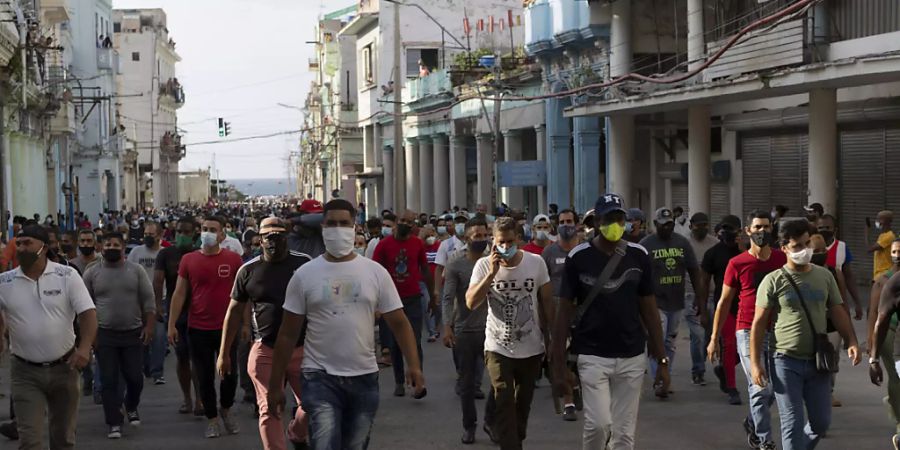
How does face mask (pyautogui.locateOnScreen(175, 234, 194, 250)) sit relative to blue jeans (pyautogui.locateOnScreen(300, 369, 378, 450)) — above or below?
above

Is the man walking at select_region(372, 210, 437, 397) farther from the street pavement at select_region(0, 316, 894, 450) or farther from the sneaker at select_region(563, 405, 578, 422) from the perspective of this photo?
the sneaker at select_region(563, 405, 578, 422)

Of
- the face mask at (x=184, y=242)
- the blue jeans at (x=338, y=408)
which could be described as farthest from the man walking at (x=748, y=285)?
the face mask at (x=184, y=242)

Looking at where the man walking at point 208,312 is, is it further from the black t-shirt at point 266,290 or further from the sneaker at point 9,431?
the black t-shirt at point 266,290

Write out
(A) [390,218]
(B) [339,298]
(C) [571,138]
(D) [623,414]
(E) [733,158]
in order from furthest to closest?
(C) [571,138]
(E) [733,158]
(A) [390,218]
(D) [623,414]
(B) [339,298]

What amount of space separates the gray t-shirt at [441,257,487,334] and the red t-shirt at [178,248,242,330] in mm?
1725

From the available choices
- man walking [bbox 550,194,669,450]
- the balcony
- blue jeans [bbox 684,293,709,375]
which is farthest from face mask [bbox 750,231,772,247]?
the balcony

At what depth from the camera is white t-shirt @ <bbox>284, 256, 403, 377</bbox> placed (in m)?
6.61

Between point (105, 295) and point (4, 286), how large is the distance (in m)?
2.62

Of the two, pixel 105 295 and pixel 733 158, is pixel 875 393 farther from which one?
pixel 733 158

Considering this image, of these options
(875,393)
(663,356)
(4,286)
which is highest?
(4,286)

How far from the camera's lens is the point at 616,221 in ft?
25.2

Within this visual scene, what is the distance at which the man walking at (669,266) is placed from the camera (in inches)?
457

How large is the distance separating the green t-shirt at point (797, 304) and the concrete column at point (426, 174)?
145 ft

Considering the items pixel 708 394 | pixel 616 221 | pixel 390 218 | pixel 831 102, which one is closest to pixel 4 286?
pixel 616 221
